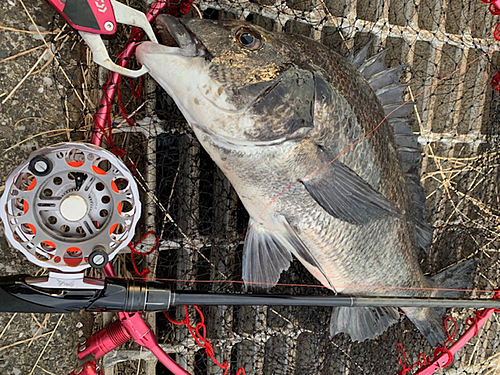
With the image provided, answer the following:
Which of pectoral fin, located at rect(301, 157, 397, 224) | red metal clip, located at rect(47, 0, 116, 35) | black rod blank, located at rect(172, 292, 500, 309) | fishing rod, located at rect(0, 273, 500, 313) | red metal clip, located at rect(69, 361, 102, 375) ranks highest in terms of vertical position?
red metal clip, located at rect(47, 0, 116, 35)

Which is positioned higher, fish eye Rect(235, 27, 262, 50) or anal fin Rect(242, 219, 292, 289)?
fish eye Rect(235, 27, 262, 50)

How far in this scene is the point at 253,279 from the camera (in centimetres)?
154

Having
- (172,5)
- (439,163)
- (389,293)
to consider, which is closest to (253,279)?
(389,293)

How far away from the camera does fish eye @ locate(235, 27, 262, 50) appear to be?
1.16 m

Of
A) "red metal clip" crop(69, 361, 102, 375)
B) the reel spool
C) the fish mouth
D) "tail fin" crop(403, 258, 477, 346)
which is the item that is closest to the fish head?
the fish mouth

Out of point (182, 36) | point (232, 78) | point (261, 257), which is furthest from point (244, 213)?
point (182, 36)

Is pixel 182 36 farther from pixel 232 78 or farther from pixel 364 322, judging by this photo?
pixel 364 322

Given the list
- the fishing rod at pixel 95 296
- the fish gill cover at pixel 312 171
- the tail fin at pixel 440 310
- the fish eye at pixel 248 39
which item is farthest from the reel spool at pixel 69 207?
the tail fin at pixel 440 310

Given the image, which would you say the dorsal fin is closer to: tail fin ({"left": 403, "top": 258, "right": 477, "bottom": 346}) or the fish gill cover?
the fish gill cover

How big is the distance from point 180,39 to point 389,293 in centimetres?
126

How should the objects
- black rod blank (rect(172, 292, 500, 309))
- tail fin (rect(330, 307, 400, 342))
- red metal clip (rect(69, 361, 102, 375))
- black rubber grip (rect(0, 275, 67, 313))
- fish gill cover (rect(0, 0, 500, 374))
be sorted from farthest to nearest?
tail fin (rect(330, 307, 400, 342)) → fish gill cover (rect(0, 0, 500, 374)) → red metal clip (rect(69, 361, 102, 375)) → black rod blank (rect(172, 292, 500, 309)) → black rubber grip (rect(0, 275, 67, 313))

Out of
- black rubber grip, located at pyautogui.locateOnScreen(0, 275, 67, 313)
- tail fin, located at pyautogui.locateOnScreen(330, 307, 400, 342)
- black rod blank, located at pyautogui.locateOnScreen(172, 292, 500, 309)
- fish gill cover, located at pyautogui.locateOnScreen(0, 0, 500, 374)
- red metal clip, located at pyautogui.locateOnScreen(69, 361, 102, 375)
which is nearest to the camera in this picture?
black rubber grip, located at pyautogui.locateOnScreen(0, 275, 67, 313)

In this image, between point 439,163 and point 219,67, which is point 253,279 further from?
point 439,163

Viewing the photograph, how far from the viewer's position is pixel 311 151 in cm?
130
